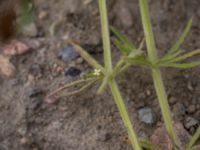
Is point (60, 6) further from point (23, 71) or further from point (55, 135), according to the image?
point (55, 135)

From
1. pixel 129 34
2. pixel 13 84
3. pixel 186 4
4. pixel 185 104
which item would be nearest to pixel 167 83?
pixel 185 104

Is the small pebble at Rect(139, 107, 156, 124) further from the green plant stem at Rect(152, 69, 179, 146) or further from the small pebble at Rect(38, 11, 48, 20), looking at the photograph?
the small pebble at Rect(38, 11, 48, 20)

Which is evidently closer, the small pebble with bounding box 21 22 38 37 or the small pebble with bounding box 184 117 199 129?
the small pebble with bounding box 184 117 199 129

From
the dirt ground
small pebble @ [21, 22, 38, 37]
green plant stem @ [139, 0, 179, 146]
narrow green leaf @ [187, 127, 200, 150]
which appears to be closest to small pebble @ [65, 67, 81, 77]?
the dirt ground

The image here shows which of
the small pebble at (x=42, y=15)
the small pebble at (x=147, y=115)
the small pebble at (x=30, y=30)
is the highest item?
the small pebble at (x=42, y=15)

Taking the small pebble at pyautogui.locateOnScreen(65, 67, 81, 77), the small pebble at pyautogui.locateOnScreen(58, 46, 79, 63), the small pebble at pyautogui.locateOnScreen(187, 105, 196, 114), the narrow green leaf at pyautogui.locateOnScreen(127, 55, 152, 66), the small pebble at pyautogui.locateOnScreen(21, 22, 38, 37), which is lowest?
the small pebble at pyautogui.locateOnScreen(187, 105, 196, 114)

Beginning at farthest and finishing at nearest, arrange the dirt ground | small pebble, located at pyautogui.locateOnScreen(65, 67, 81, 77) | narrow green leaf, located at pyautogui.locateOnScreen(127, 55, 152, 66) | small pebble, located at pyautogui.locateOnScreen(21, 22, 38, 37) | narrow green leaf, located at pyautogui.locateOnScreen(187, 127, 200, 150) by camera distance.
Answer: small pebble, located at pyautogui.locateOnScreen(21, 22, 38, 37)
small pebble, located at pyautogui.locateOnScreen(65, 67, 81, 77)
the dirt ground
narrow green leaf, located at pyautogui.locateOnScreen(187, 127, 200, 150)
narrow green leaf, located at pyautogui.locateOnScreen(127, 55, 152, 66)

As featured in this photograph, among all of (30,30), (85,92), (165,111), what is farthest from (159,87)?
(30,30)

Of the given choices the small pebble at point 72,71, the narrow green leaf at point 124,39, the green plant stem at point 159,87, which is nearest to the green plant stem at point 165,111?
the green plant stem at point 159,87

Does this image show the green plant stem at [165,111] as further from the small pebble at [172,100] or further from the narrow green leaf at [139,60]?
the small pebble at [172,100]
